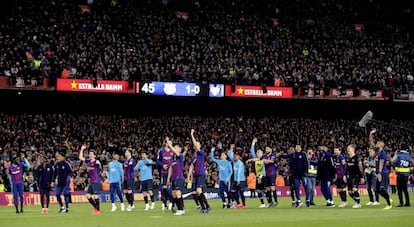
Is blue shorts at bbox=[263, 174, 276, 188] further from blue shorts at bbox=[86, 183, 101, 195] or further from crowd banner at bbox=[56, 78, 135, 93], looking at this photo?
crowd banner at bbox=[56, 78, 135, 93]

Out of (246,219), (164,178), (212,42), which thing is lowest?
(246,219)

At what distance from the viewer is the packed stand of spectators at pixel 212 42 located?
171 ft

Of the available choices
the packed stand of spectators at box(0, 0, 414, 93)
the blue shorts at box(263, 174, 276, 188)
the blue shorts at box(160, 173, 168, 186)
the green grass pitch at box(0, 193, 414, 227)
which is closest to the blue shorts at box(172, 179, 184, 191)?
the green grass pitch at box(0, 193, 414, 227)

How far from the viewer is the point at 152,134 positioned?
54656mm

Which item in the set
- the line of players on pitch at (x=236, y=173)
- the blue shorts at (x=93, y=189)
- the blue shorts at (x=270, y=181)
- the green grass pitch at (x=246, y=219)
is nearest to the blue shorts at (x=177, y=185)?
the line of players on pitch at (x=236, y=173)

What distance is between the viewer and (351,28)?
2751 inches

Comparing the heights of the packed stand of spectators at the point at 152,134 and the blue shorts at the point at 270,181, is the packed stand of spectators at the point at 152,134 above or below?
above

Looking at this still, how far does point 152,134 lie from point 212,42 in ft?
33.2

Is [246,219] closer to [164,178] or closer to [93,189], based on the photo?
[164,178]

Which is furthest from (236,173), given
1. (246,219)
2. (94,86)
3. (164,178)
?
(94,86)

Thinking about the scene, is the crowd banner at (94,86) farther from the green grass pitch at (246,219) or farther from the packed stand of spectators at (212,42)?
the green grass pitch at (246,219)

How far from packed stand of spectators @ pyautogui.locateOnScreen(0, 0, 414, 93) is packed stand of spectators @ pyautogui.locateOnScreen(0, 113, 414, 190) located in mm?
3567

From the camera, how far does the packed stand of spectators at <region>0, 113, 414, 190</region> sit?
4656cm

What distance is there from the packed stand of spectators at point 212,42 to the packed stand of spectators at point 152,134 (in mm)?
3567
